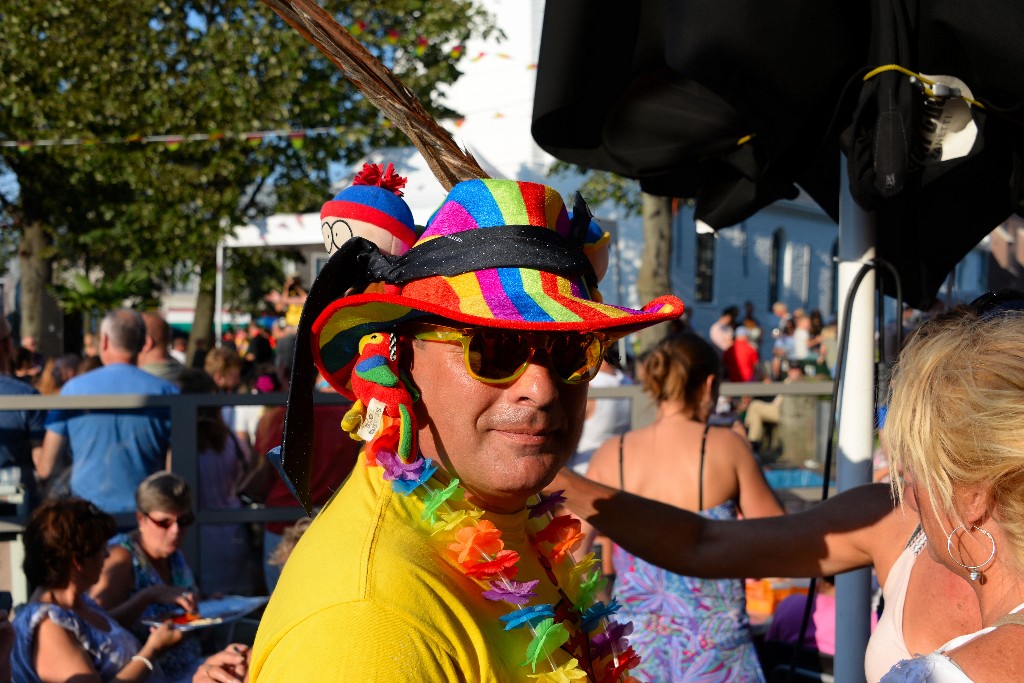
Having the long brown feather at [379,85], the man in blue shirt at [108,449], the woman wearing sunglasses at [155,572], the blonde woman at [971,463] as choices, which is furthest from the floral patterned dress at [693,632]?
the man in blue shirt at [108,449]

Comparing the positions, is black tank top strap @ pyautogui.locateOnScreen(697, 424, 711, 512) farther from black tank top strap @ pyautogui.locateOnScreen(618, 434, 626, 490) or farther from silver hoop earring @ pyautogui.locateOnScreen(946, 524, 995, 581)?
silver hoop earring @ pyautogui.locateOnScreen(946, 524, 995, 581)

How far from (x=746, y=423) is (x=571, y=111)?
4621mm

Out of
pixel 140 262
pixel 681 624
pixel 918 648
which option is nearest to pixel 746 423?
pixel 681 624

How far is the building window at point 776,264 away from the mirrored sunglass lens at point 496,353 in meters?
31.9

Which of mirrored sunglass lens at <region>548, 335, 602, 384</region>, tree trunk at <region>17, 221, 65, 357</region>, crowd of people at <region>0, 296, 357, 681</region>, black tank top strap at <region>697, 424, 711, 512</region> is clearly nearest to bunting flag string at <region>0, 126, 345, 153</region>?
tree trunk at <region>17, 221, 65, 357</region>

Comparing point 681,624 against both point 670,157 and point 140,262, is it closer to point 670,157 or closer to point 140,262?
point 670,157

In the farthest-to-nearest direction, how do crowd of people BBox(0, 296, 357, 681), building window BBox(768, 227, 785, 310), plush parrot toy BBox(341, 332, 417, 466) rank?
1. building window BBox(768, 227, 785, 310)
2. crowd of people BBox(0, 296, 357, 681)
3. plush parrot toy BBox(341, 332, 417, 466)

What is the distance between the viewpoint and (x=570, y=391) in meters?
1.79

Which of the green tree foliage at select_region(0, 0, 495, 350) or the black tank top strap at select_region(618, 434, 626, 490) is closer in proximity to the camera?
the black tank top strap at select_region(618, 434, 626, 490)

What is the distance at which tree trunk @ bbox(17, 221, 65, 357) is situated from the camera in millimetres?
16328

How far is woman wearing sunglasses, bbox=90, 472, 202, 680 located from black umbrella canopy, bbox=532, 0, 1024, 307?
8.72ft

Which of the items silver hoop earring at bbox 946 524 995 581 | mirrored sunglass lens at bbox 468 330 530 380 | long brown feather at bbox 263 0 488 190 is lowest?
silver hoop earring at bbox 946 524 995 581

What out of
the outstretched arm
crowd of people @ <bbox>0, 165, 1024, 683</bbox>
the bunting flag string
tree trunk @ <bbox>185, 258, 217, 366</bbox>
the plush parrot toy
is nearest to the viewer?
crowd of people @ <bbox>0, 165, 1024, 683</bbox>

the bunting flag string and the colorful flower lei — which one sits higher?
the bunting flag string
